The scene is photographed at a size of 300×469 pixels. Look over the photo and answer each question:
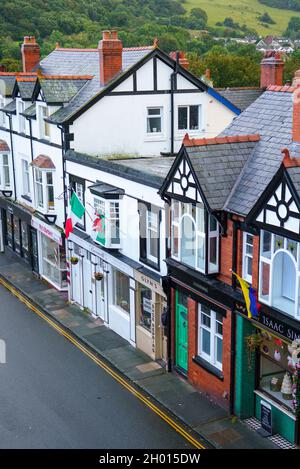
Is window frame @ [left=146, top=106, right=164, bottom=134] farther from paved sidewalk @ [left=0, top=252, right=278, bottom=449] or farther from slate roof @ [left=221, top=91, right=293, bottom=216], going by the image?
slate roof @ [left=221, top=91, right=293, bottom=216]

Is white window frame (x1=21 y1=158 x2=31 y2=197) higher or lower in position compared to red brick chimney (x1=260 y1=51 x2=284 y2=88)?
lower

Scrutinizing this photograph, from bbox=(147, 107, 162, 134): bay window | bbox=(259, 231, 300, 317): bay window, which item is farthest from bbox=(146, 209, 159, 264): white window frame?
bbox=(147, 107, 162, 134): bay window

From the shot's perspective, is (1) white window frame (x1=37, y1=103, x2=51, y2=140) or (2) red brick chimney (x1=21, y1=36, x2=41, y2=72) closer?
(1) white window frame (x1=37, y1=103, x2=51, y2=140)

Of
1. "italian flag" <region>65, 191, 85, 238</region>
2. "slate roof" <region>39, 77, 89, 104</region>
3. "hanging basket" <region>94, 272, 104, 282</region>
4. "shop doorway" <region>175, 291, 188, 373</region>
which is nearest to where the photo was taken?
"shop doorway" <region>175, 291, 188, 373</region>

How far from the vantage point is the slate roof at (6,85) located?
32938 mm

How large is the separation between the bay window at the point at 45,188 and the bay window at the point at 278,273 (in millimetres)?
14303

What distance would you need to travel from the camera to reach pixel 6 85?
33.3 m

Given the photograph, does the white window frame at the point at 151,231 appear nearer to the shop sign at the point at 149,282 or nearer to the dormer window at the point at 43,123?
the shop sign at the point at 149,282

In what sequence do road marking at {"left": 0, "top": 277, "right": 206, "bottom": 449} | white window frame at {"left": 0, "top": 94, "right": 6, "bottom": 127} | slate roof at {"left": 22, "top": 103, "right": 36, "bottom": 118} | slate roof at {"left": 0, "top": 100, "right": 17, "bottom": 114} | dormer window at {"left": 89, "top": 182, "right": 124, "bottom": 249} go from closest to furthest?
1. road marking at {"left": 0, "top": 277, "right": 206, "bottom": 449}
2. dormer window at {"left": 89, "top": 182, "right": 124, "bottom": 249}
3. slate roof at {"left": 22, "top": 103, "right": 36, "bottom": 118}
4. slate roof at {"left": 0, "top": 100, "right": 17, "bottom": 114}
5. white window frame at {"left": 0, "top": 94, "right": 6, "bottom": 127}

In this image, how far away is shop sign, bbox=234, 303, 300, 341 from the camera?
14659mm

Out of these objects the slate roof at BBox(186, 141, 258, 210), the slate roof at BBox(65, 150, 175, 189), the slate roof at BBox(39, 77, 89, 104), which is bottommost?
the slate roof at BBox(65, 150, 175, 189)

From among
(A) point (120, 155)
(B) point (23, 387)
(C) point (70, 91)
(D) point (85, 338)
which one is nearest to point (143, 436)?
(B) point (23, 387)

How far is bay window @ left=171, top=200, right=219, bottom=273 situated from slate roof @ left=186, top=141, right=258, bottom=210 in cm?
62

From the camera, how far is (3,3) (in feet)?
235
